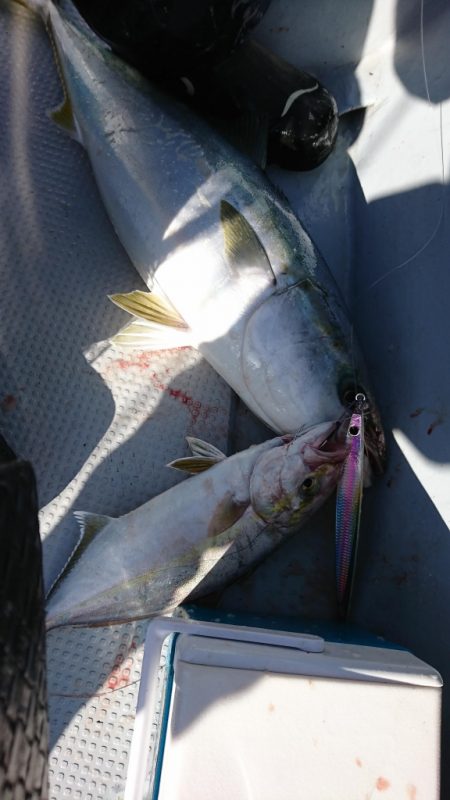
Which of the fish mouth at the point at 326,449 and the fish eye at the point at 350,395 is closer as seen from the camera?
the fish mouth at the point at 326,449

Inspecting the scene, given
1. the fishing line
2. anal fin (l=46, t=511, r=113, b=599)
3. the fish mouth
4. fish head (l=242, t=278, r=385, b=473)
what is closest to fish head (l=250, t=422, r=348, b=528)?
the fish mouth

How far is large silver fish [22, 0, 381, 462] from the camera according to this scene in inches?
70.7

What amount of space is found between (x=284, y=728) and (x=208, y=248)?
134 cm

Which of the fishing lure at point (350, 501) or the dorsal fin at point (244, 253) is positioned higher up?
the dorsal fin at point (244, 253)

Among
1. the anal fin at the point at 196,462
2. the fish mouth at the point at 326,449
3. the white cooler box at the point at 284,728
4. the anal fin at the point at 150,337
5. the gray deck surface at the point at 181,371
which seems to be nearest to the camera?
the white cooler box at the point at 284,728

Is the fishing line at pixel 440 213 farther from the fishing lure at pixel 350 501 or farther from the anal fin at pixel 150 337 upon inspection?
the anal fin at pixel 150 337

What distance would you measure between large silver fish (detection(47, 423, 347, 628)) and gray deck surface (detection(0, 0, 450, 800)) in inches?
6.1

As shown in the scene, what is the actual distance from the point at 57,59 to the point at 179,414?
133 centimetres

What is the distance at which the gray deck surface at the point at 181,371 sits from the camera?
1.75 meters

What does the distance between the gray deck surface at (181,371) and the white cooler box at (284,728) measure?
1.57 ft

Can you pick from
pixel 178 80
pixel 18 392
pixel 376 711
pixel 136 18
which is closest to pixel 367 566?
pixel 376 711

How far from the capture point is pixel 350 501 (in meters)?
1.70

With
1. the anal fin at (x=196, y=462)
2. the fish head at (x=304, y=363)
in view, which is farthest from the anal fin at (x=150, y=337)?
the anal fin at (x=196, y=462)

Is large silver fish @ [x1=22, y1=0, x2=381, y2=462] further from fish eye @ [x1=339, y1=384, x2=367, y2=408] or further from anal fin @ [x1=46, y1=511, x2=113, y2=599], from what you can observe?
anal fin @ [x1=46, y1=511, x2=113, y2=599]
